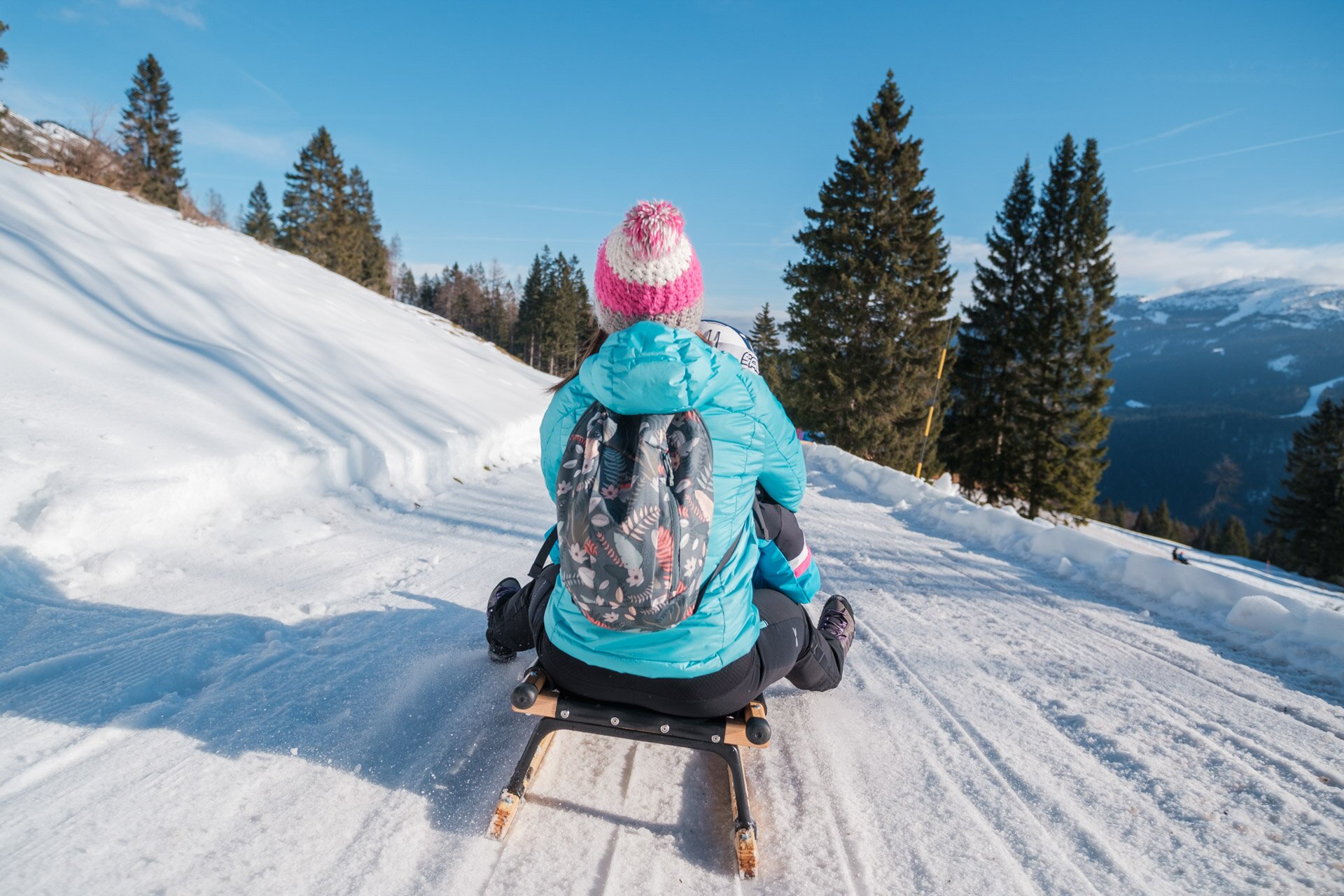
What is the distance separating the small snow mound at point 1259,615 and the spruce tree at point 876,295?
17.3 meters

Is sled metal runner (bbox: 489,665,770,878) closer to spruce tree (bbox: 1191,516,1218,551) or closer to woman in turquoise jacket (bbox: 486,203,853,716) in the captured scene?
woman in turquoise jacket (bbox: 486,203,853,716)

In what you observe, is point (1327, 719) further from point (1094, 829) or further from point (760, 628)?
point (760, 628)

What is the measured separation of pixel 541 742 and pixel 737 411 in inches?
47.3

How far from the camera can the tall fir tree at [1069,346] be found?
22.3 meters

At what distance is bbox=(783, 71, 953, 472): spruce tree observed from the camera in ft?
65.0

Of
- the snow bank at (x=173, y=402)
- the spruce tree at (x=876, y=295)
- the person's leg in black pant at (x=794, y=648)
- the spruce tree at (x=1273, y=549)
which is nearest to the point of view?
the person's leg in black pant at (x=794, y=648)

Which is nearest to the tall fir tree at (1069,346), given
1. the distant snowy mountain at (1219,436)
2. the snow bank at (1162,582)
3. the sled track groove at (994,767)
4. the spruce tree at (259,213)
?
the snow bank at (1162,582)

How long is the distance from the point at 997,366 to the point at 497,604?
26457 millimetres

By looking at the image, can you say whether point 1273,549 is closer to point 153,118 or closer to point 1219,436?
point 153,118

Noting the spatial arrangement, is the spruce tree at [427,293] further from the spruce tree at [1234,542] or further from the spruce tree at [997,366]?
the spruce tree at [1234,542]

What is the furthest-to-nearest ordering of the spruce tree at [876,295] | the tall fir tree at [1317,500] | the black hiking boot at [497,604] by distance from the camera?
the tall fir tree at [1317,500] → the spruce tree at [876,295] → the black hiking boot at [497,604]

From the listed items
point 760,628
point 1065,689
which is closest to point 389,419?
point 760,628

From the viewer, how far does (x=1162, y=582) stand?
3904 mm

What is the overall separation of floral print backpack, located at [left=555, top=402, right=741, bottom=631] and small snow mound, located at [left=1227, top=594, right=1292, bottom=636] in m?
3.55
